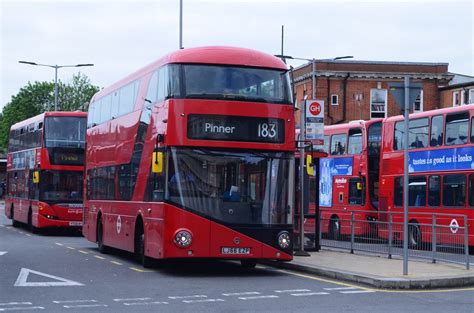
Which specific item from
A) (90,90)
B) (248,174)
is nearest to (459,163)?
(248,174)

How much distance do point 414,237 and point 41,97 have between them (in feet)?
286

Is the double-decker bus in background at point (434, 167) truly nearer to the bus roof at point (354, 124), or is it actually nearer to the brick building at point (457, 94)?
the bus roof at point (354, 124)

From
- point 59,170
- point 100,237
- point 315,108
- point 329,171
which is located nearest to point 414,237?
point 315,108

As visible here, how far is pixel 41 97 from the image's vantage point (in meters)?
103

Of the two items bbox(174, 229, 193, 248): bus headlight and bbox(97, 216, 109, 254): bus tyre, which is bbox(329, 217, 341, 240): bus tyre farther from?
bbox(174, 229, 193, 248): bus headlight

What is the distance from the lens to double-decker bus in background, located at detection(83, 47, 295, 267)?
53.4 feet

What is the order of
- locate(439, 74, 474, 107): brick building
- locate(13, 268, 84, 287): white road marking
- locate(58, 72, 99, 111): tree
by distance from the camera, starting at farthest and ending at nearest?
1. locate(58, 72, 99, 111): tree
2. locate(439, 74, 474, 107): brick building
3. locate(13, 268, 84, 287): white road marking

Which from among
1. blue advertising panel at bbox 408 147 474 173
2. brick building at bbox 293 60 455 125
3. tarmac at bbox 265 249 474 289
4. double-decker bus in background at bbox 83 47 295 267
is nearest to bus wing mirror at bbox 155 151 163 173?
double-decker bus in background at bbox 83 47 295 267

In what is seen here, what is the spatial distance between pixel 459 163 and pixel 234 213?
10.9 m

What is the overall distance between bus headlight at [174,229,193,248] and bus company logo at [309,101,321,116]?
6.01m

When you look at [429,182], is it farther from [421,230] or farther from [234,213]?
[234,213]

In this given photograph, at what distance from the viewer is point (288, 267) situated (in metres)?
18.4

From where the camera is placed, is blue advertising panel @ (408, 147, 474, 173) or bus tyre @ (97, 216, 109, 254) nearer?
bus tyre @ (97, 216, 109, 254)

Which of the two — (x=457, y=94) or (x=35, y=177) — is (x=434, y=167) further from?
(x=457, y=94)
